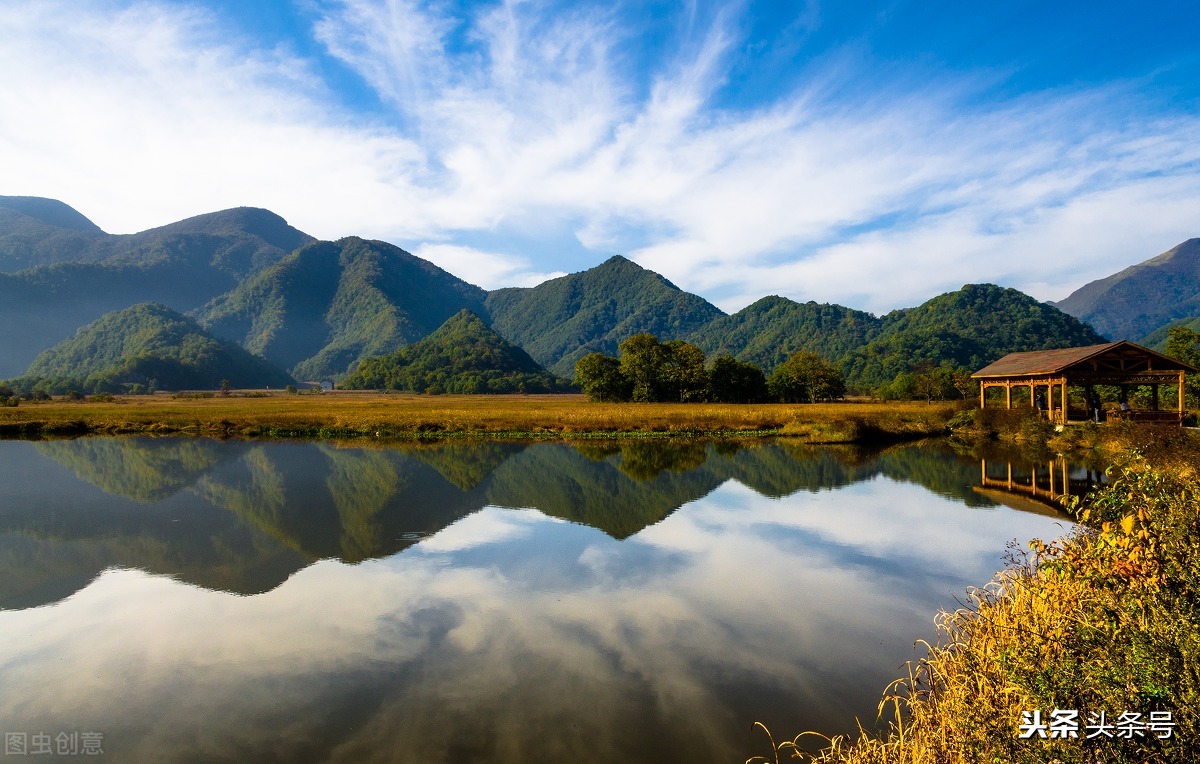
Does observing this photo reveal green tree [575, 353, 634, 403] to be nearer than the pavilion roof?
No

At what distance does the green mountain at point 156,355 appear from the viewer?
4781 inches

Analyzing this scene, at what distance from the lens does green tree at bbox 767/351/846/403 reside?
216ft

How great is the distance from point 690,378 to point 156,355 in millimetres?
120900

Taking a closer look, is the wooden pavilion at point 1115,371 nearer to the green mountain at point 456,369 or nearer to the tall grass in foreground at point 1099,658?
the tall grass in foreground at point 1099,658

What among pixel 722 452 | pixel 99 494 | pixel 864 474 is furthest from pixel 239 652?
pixel 722 452

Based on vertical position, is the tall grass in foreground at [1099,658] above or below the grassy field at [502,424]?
above

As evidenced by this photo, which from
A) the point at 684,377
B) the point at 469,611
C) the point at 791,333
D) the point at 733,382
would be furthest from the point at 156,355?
the point at 791,333

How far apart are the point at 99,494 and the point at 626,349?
50.9 metres

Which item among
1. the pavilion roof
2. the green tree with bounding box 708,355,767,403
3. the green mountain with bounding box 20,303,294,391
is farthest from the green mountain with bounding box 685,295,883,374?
the green mountain with bounding box 20,303,294,391

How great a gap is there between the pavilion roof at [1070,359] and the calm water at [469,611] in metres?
13.1

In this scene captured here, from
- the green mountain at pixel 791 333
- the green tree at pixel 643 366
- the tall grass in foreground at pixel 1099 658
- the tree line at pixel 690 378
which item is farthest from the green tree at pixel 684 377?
the green mountain at pixel 791 333

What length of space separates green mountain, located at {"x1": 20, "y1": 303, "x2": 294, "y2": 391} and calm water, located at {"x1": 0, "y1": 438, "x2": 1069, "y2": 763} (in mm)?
124555

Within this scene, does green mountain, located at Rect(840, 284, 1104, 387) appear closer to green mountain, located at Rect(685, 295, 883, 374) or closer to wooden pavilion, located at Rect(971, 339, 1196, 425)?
green mountain, located at Rect(685, 295, 883, 374)

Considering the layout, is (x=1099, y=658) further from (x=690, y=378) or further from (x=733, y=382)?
(x=733, y=382)
